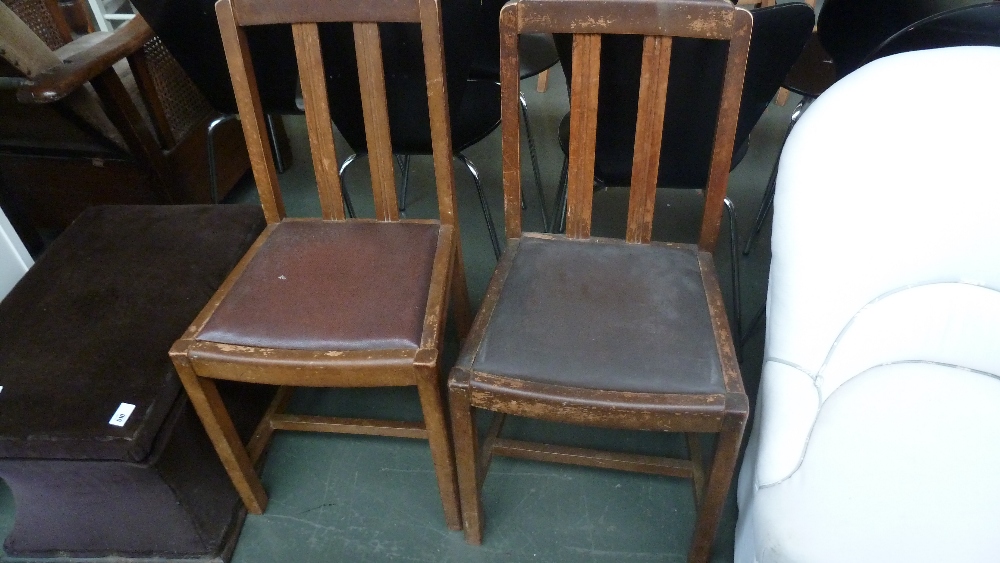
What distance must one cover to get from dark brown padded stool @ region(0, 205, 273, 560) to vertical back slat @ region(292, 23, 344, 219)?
0.64 feet

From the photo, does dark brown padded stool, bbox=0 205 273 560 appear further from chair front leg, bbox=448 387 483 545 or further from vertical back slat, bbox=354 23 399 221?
chair front leg, bbox=448 387 483 545

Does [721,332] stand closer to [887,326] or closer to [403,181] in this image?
[887,326]

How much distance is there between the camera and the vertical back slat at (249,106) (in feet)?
3.53

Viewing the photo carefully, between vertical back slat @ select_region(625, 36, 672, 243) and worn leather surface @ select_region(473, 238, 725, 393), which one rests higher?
vertical back slat @ select_region(625, 36, 672, 243)

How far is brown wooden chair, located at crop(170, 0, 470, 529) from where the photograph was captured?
0.95 metres

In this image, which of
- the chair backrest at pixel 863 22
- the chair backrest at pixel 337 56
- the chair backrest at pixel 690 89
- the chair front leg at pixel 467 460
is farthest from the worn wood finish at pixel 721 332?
the chair backrest at pixel 863 22

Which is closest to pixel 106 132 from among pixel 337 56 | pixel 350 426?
pixel 337 56

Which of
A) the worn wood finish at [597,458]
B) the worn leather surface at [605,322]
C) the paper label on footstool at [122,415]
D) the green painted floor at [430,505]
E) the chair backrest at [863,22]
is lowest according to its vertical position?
the green painted floor at [430,505]

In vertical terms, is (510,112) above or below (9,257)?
above

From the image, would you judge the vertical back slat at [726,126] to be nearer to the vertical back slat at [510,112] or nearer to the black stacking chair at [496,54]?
the vertical back slat at [510,112]

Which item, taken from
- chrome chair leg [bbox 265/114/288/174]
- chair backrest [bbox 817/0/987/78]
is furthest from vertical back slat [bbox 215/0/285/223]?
chair backrest [bbox 817/0/987/78]

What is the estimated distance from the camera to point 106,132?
1.71m

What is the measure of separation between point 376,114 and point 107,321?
0.59 metres

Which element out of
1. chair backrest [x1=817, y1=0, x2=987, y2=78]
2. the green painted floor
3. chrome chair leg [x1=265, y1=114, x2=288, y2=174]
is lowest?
the green painted floor
